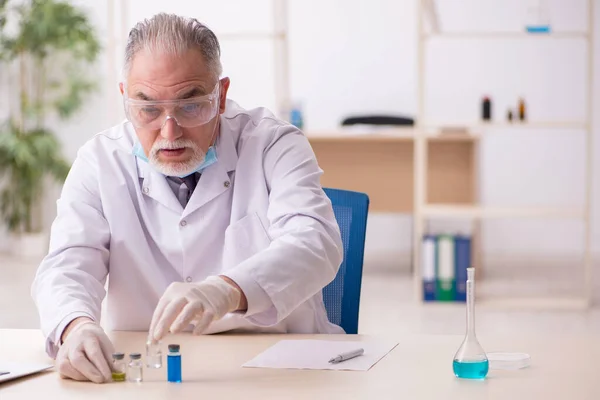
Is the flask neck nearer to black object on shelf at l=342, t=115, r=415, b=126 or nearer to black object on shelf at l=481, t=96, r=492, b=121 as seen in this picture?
black object on shelf at l=481, t=96, r=492, b=121

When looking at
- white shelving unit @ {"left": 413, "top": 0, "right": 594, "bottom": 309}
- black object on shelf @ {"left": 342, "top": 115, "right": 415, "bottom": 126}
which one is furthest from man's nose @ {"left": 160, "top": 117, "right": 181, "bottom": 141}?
black object on shelf @ {"left": 342, "top": 115, "right": 415, "bottom": 126}

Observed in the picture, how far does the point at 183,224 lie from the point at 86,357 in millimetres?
475

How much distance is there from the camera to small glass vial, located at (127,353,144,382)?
1.34 meters

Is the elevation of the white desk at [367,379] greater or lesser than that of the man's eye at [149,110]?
lesser

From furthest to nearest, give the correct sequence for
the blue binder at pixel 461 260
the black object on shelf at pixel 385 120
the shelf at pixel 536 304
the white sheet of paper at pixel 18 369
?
1. the black object on shelf at pixel 385 120
2. the blue binder at pixel 461 260
3. the shelf at pixel 536 304
4. the white sheet of paper at pixel 18 369

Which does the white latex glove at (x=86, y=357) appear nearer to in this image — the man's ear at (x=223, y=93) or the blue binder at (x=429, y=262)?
the man's ear at (x=223, y=93)

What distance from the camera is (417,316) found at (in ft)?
14.5

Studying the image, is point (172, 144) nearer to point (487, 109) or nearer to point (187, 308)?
point (187, 308)

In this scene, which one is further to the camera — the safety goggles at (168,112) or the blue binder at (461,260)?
the blue binder at (461,260)

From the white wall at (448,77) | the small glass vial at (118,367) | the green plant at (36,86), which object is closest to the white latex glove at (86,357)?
the small glass vial at (118,367)

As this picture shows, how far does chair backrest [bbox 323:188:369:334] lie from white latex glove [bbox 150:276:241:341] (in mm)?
Result: 494

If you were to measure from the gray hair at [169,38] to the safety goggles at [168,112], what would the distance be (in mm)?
72

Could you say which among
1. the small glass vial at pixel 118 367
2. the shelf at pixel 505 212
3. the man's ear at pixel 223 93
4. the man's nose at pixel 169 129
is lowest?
the shelf at pixel 505 212

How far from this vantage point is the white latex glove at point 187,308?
1360mm
